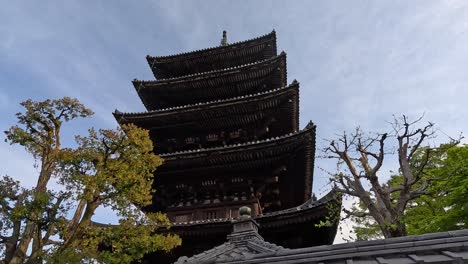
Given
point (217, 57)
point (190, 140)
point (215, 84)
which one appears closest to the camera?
point (190, 140)

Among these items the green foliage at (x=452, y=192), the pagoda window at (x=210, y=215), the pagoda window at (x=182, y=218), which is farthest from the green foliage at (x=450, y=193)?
the pagoda window at (x=182, y=218)

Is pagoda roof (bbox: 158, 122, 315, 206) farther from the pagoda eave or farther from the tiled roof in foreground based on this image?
the tiled roof in foreground

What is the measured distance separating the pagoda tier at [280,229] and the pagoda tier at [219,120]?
460cm

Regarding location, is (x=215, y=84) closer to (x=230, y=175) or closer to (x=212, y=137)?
(x=212, y=137)

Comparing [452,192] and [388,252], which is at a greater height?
[452,192]

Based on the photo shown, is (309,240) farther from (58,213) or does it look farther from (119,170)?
(58,213)

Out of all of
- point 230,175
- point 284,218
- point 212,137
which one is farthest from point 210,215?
point 212,137

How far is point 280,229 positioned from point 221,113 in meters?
5.72

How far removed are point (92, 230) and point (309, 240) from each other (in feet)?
21.2

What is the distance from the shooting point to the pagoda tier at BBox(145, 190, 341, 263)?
9.34m

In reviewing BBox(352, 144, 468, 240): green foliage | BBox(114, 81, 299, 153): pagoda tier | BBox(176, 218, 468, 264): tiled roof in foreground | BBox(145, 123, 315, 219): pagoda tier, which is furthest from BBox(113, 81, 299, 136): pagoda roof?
BBox(176, 218, 468, 264): tiled roof in foreground

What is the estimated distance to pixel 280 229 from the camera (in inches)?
387

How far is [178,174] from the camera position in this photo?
A: 12211mm

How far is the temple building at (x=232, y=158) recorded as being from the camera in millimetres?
10023
